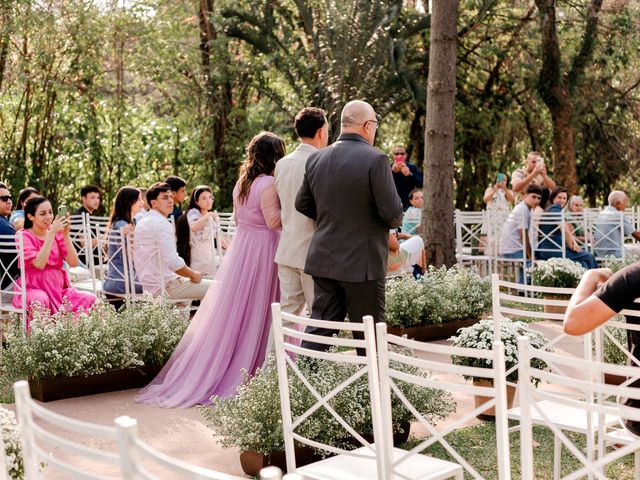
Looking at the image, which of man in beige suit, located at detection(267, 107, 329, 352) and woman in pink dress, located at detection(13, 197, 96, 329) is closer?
man in beige suit, located at detection(267, 107, 329, 352)

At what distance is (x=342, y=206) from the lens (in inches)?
205

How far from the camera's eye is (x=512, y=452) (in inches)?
193

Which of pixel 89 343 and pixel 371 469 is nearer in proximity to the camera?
pixel 371 469

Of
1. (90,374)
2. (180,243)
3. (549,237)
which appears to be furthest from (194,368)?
(549,237)

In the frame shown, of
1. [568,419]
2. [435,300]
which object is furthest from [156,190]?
[568,419]

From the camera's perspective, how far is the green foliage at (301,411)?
178 inches

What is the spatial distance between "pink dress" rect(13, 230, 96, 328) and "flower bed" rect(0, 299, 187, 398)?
0.51 m

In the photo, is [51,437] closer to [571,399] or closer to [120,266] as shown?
[571,399]

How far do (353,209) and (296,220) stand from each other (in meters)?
0.68

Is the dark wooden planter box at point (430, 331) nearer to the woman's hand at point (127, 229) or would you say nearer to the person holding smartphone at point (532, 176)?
the woman's hand at point (127, 229)

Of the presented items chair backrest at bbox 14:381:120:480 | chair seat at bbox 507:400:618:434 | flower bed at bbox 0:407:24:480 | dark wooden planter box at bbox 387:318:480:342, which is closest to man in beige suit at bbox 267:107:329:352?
chair seat at bbox 507:400:618:434

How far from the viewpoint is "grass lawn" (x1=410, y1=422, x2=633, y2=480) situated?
4.58 metres

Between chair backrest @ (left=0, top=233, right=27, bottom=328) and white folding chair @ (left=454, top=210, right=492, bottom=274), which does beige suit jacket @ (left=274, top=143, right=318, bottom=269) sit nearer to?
chair backrest @ (left=0, top=233, right=27, bottom=328)

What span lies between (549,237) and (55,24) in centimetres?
862
